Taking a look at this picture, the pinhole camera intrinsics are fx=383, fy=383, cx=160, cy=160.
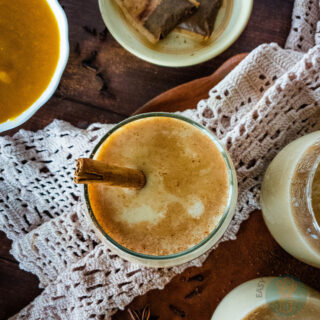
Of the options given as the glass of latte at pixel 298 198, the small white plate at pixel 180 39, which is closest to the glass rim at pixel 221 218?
the glass of latte at pixel 298 198

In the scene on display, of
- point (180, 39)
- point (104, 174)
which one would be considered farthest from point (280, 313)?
point (180, 39)

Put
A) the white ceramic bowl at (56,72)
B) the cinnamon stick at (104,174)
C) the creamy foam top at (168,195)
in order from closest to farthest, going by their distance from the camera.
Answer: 1. the cinnamon stick at (104,174)
2. the creamy foam top at (168,195)
3. the white ceramic bowl at (56,72)

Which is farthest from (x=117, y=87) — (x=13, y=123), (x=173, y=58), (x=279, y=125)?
(x=279, y=125)

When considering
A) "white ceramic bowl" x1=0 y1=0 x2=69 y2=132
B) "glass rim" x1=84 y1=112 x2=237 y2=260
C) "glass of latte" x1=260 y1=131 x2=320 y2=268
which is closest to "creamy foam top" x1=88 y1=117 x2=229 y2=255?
"glass rim" x1=84 y1=112 x2=237 y2=260

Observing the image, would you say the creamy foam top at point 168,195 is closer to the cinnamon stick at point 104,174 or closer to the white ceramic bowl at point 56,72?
the cinnamon stick at point 104,174

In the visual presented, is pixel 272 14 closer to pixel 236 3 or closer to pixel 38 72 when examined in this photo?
pixel 236 3

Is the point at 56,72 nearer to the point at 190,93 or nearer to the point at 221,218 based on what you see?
the point at 190,93

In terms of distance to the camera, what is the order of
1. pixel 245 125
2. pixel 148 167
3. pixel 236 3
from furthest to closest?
pixel 236 3 → pixel 245 125 → pixel 148 167
